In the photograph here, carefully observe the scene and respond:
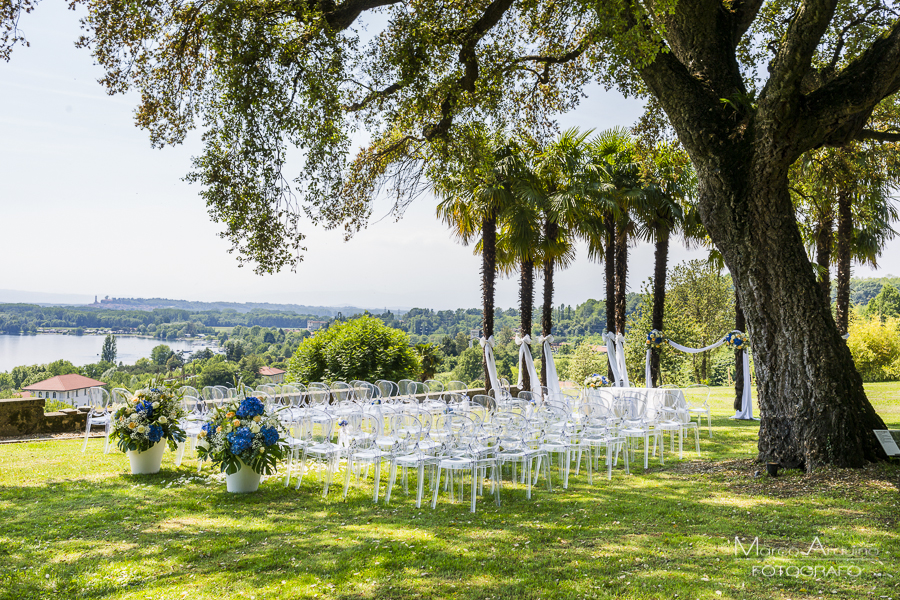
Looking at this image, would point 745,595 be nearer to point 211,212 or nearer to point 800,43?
point 800,43

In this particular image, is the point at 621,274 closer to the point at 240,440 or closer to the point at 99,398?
the point at 240,440

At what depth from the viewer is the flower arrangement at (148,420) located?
7586 millimetres

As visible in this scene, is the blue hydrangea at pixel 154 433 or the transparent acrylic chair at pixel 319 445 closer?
the transparent acrylic chair at pixel 319 445

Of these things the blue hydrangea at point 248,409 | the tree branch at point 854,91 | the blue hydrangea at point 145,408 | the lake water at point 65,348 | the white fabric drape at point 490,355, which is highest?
the tree branch at point 854,91

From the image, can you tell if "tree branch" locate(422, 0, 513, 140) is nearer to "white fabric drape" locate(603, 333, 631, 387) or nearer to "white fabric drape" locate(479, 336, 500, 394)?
"white fabric drape" locate(479, 336, 500, 394)

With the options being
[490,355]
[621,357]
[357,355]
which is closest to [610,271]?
[621,357]

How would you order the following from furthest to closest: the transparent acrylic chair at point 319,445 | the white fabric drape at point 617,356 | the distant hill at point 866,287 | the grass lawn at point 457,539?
the distant hill at point 866,287 → the white fabric drape at point 617,356 → the transparent acrylic chair at point 319,445 → the grass lawn at point 457,539

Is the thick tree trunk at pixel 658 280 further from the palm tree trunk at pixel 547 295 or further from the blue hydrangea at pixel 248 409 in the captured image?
the blue hydrangea at pixel 248 409

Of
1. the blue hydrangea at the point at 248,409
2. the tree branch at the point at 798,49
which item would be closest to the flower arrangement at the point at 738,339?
the tree branch at the point at 798,49

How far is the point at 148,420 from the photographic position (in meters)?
7.72

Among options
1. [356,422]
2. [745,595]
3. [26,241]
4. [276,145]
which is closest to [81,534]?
[356,422]

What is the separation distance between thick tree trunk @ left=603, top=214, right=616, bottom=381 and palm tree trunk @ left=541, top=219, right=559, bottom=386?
141 cm

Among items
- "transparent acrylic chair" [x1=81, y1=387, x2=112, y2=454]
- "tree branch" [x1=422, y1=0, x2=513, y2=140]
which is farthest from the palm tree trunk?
"transparent acrylic chair" [x1=81, y1=387, x2=112, y2=454]

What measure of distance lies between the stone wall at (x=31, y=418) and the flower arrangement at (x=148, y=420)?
14.1ft
